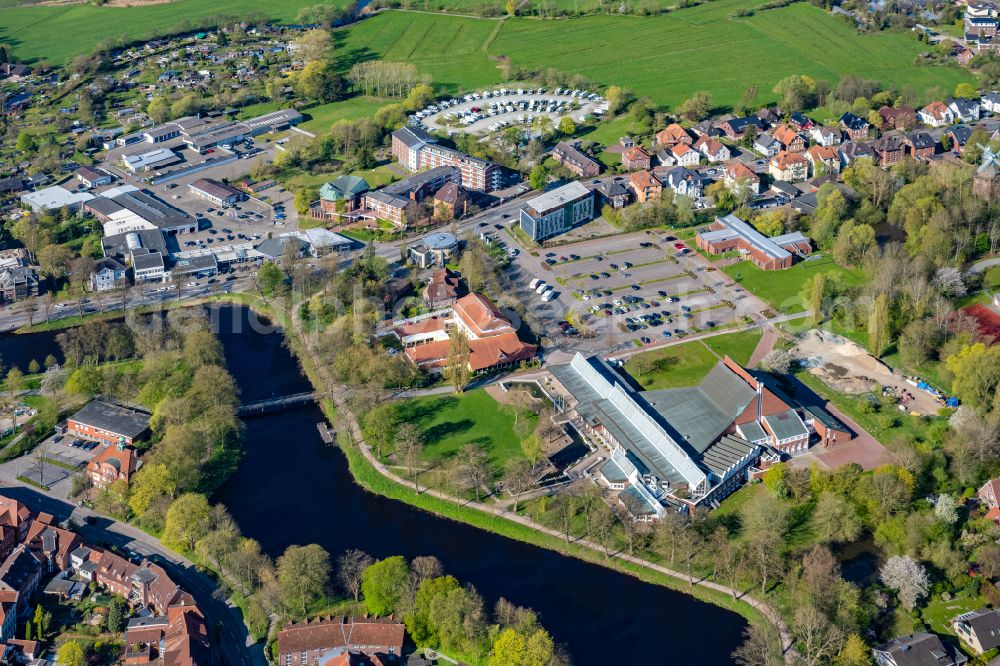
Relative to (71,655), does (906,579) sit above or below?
above

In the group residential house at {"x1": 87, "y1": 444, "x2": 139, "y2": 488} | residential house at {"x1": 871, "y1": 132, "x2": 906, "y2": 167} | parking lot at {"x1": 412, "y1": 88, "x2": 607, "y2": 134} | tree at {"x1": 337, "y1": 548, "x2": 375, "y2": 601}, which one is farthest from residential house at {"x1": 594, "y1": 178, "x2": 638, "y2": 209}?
tree at {"x1": 337, "y1": 548, "x2": 375, "y2": 601}

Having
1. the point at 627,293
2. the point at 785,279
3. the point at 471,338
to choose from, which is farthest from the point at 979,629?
the point at 627,293

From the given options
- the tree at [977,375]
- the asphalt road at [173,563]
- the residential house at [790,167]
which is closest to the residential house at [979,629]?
the tree at [977,375]

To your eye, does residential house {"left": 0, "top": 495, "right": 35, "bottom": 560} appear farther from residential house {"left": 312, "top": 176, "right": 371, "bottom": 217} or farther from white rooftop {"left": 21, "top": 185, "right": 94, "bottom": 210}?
white rooftop {"left": 21, "top": 185, "right": 94, "bottom": 210}

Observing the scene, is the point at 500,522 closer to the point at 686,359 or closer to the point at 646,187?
the point at 686,359

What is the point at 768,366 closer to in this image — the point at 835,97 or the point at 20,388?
the point at 20,388

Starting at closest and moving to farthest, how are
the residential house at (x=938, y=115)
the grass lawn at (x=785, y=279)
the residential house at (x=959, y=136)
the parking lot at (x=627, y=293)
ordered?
1. the parking lot at (x=627, y=293)
2. the grass lawn at (x=785, y=279)
3. the residential house at (x=959, y=136)
4. the residential house at (x=938, y=115)

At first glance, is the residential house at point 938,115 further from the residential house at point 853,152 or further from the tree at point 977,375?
the tree at point 977,375
